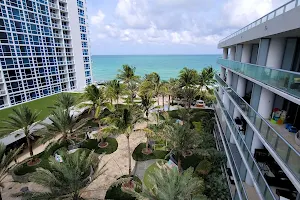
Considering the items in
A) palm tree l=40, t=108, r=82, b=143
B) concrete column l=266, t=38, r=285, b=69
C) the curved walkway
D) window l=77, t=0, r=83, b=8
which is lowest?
the curved walkway

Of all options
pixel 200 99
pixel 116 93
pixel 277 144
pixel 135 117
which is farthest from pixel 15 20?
pixel 277 144

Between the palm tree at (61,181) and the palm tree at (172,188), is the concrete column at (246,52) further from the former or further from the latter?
the palm tree at (61,181)

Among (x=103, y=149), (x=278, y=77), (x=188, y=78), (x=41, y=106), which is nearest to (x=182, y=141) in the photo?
(x=278, y=77)

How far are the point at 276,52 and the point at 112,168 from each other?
18.3 metres

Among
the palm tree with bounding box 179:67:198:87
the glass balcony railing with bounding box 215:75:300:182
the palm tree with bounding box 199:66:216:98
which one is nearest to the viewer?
the glass balcony railing with bounding box 215:75:300:182

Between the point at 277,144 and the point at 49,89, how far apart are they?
141 feet

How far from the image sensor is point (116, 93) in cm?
2897

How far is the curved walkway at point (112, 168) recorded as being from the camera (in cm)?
1690

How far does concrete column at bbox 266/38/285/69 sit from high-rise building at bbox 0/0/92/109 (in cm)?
3812

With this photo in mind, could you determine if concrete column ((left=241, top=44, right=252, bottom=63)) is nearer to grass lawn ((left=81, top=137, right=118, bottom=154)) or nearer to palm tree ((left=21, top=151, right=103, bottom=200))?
palm tree ((left=21, top=151, right=103, bottom=200))

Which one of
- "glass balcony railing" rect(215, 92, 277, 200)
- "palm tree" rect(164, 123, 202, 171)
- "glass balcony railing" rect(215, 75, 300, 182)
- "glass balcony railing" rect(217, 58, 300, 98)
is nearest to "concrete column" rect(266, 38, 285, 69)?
"glass balcony railing" rect(217, 58, 300, 98)

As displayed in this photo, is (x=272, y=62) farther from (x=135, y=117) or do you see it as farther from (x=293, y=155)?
(x=135, y=117)

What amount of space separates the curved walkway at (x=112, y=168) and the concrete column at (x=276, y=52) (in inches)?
568

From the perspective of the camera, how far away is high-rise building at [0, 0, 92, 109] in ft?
104
